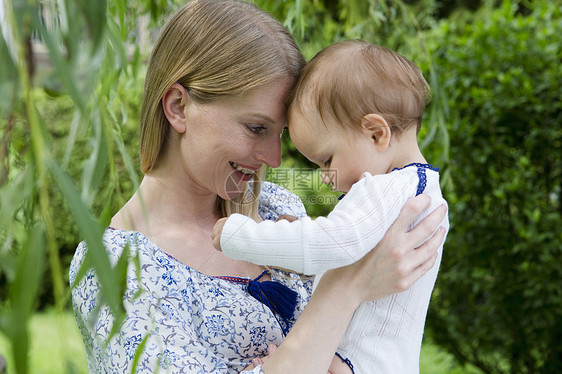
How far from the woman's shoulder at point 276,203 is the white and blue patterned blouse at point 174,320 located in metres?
0.23

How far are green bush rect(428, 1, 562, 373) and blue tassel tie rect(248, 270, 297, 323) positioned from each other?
1800 mm

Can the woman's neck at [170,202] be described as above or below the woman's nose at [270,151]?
below

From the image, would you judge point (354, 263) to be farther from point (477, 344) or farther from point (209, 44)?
point (477, 344)

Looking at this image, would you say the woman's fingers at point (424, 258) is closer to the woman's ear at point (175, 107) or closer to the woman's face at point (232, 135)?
the woman's face at point (232, 135)

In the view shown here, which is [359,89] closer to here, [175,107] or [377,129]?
[377,129]

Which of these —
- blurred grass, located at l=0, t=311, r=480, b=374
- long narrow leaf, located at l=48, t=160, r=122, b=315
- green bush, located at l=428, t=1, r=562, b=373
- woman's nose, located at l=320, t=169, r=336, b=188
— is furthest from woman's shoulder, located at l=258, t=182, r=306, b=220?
blurred grass, located at l=0, t=311, r=480, b=374

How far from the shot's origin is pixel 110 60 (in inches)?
62.1

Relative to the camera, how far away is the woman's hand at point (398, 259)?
1.26 meters

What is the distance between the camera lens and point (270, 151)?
1.53m

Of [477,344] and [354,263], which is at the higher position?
[354,263]

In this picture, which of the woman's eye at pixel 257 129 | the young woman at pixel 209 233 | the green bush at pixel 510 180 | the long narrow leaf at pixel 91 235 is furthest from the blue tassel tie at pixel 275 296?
the green bush at pixel 510 180

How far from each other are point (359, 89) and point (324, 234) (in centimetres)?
36

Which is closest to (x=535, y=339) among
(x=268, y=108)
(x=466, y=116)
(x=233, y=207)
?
(x=466, y=116)

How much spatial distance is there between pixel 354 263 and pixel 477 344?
253cm
